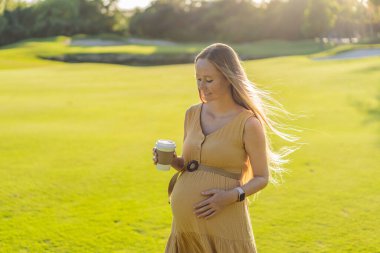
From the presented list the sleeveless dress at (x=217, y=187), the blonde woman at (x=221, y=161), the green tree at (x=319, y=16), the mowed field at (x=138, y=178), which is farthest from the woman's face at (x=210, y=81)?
the green tree at (x=319, y=16)

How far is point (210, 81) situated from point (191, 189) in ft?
2.23

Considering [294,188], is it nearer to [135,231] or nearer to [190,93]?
[135,231]

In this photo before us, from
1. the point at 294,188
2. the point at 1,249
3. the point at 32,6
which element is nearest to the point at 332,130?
the point at 294,188

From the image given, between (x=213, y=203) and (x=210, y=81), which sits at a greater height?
(x=210, y=81)

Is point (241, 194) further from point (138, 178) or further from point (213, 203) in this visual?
point (138, 178)

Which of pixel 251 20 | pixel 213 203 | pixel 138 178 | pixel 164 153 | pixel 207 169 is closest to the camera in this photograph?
pixel 213 203

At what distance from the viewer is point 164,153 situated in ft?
10.6

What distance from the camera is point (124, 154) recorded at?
27.5ft

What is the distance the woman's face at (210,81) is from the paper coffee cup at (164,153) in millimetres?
394

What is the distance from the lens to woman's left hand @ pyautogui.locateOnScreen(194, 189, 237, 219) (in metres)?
2.97

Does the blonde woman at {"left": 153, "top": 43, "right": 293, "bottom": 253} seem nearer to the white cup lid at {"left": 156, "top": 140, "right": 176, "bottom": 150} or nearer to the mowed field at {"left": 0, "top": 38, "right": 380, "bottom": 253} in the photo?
the white cup lid at {"left": 156, "top": 140, "right": 176, "bottom": 150}

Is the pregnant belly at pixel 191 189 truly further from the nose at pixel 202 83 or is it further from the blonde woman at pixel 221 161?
the nose at pixel 202 83

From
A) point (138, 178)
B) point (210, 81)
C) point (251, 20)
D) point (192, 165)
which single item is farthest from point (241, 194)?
point (251, 20)

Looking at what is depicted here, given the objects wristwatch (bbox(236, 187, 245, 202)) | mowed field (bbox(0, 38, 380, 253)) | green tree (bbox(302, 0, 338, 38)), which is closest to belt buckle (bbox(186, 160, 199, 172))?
wristwatch (bbox(236, 187, 245, 202))
